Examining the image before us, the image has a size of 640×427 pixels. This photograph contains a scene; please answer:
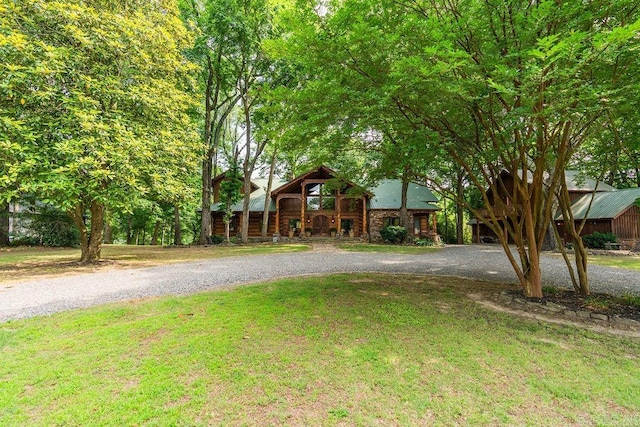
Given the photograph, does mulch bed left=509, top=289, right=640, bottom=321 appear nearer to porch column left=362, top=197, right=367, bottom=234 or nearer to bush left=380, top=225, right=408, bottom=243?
bush left=380, top=225, right=408, bottom=243

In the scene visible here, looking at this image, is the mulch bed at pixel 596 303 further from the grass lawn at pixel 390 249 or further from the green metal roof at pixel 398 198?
the green metal roof at pixel 398 198

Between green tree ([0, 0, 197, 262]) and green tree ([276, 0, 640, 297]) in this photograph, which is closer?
green tree ([276, 0, 640, 297])

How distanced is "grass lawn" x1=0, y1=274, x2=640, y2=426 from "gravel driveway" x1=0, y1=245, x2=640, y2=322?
4.12ft

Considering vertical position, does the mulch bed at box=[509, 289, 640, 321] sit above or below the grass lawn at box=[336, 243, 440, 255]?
below

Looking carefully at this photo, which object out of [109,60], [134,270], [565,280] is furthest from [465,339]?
[109,60]

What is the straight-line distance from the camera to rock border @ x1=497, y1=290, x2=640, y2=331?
4867mm

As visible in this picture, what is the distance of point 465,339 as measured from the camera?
4.24 m

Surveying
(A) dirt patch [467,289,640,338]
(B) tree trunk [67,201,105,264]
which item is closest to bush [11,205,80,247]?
(B) tree trunk [67,201,105,264]

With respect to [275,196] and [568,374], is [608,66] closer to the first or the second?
[568,374]

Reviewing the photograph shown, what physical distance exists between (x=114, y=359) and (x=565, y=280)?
10.8 m

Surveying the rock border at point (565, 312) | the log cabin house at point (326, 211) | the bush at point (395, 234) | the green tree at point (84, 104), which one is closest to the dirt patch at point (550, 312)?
the rock border at point (565, 312)

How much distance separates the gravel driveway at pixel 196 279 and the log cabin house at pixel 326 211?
12722 mm

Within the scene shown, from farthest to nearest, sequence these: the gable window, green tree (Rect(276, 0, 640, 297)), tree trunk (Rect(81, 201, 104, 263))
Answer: the gable window < tree trunk (Rect(81, 201, 104, 263)) < green tree (Rect(276, 0, 640, 297))

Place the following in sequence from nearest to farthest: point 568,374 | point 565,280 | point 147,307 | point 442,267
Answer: point 568,374, point 147,307, point 565,280, point 442,267
